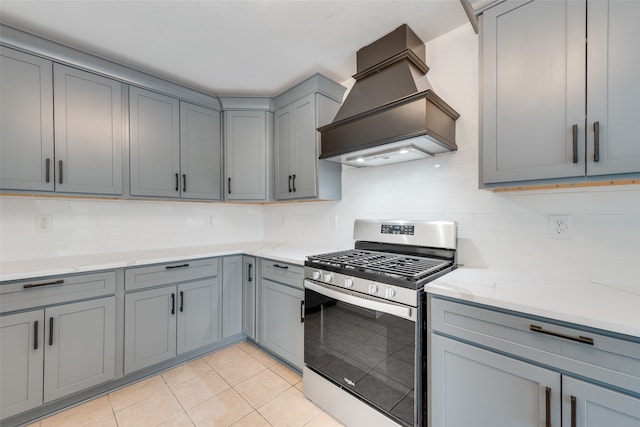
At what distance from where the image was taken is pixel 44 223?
81.7 inches

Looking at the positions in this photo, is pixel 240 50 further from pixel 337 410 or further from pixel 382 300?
pixel 337 410

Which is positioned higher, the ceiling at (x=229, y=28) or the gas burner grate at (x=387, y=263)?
the ceiling at (x=229, y=28)

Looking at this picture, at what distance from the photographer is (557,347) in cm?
97

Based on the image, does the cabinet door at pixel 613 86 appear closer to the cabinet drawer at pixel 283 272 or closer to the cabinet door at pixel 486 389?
the cabinet door at pixel 486 389

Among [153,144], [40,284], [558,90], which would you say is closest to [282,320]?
[40,284]

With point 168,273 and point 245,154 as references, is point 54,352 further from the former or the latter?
point 245,154

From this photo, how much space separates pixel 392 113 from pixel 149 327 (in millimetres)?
2376

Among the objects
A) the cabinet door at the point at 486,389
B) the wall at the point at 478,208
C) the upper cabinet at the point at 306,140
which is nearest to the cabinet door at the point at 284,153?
the upper cabinet at the point at 306,140

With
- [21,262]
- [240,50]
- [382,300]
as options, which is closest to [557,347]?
[382,300]

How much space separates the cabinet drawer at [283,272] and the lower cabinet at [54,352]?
3.61 ft

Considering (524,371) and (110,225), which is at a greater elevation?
(110,225)

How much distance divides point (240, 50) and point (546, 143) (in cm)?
207

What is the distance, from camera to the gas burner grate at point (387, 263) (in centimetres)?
141

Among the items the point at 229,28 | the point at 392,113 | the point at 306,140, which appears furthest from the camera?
the point at 306,140
